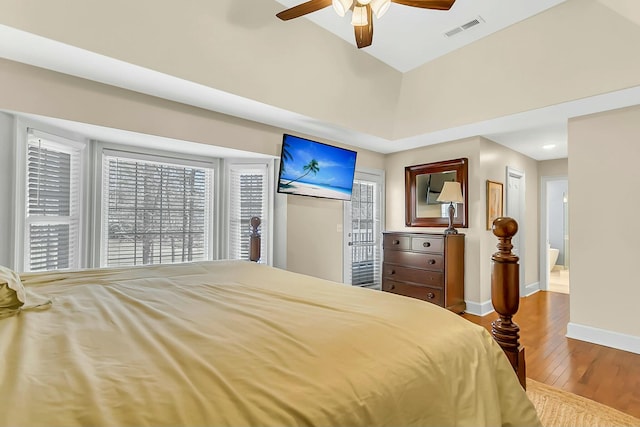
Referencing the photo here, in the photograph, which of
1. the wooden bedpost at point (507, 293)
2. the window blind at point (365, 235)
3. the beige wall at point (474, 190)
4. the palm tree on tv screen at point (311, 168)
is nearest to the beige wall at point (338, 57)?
the palm tree on tv screen at point (311, 168)

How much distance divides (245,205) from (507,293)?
2998mm

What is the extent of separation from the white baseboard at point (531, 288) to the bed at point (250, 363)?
463 centimetres

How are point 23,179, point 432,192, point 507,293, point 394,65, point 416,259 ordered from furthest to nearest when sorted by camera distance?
1. point 432,192
2. point 416,259
3. point 394,65
4. point 23,179
5. point 507,293

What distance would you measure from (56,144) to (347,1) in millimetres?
2609

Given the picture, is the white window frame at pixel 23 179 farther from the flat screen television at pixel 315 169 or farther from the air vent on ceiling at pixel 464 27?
the air vent on ceiling at pixel 464 27

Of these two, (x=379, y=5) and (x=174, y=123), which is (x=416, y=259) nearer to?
(x=379, y=5)

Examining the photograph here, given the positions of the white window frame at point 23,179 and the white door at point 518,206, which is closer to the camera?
the white window frame at point 23,179

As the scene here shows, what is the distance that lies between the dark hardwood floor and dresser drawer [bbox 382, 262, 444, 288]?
668 millimetres

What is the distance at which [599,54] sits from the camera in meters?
2.55

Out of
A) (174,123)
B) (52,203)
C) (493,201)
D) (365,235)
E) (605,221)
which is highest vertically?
(174,123)

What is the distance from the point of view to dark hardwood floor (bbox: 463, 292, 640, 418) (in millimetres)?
2145

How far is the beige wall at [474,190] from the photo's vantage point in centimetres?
398

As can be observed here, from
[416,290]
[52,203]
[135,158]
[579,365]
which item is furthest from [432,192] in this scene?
[52,203]

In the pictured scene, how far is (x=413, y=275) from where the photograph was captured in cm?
409
